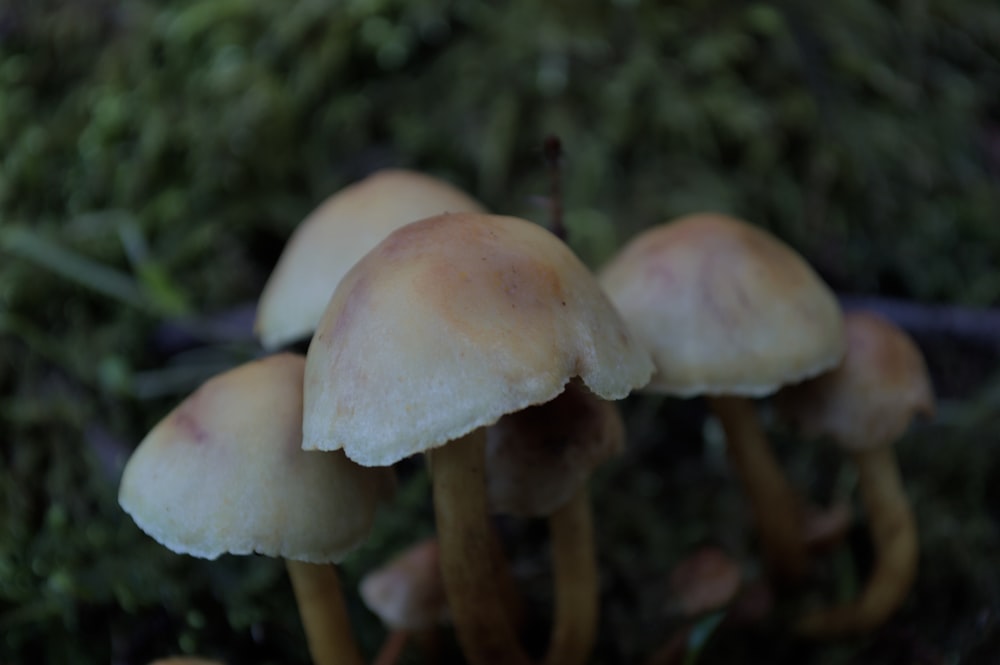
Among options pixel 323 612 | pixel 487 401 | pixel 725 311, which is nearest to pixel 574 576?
pixel 323 612

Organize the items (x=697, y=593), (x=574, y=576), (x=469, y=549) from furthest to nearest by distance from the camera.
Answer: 1. (x=697, y=593)
2. (x=574, y=576)
3. (x=469, y=549)

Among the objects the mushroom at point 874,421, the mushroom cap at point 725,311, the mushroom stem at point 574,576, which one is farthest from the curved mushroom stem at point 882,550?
the mushroom stem at point 574,576

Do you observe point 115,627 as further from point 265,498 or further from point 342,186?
point 342,186

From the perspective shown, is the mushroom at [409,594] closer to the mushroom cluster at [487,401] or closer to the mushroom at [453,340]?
the mushroom cluster at [487,401]

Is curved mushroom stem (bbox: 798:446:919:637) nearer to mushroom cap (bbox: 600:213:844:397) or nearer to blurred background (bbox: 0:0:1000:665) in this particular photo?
blurred background (bbox: 0:0:1000:665)

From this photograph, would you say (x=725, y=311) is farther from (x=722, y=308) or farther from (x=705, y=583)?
→ (x=705, y=583)

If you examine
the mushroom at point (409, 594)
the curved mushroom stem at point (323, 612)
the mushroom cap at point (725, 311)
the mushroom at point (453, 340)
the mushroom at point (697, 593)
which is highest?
the mushroom at point (453, 340)
